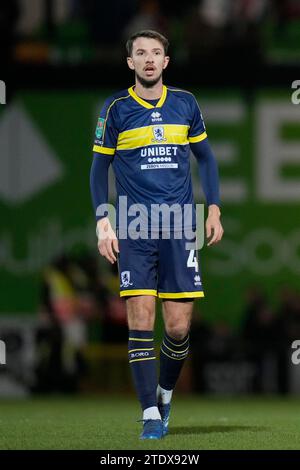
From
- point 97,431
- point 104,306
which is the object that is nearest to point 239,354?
point 104,306

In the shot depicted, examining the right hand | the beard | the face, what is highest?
the face

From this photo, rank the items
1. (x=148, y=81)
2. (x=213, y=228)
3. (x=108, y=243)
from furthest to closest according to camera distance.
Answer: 1. (x=213, y=228)
2. (x=148, y=81)
3. (x=108, y=243)

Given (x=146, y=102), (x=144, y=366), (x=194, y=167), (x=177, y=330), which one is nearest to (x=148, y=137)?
(x=146, y=102)

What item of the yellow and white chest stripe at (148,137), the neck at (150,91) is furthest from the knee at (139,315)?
the neck at (150,91)

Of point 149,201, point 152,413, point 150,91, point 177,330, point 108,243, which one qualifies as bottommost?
point 152,413

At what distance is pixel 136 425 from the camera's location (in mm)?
8844

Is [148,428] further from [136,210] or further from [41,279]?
[41,279]

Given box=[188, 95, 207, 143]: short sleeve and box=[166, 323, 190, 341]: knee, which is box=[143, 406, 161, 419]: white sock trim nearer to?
box=[166, 323, 190, 341]: knee

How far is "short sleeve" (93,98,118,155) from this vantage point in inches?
307

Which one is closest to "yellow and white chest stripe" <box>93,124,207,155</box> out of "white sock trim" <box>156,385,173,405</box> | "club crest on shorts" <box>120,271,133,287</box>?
"club crest on shorts" <box>120,271,133,287</box>

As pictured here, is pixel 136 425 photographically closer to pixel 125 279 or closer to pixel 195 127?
pixel 125 279

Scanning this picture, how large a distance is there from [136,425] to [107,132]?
2.20 metres

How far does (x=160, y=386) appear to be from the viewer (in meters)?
8.11

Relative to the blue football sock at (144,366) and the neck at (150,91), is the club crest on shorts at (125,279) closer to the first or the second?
the blue football sock at (144,366)
